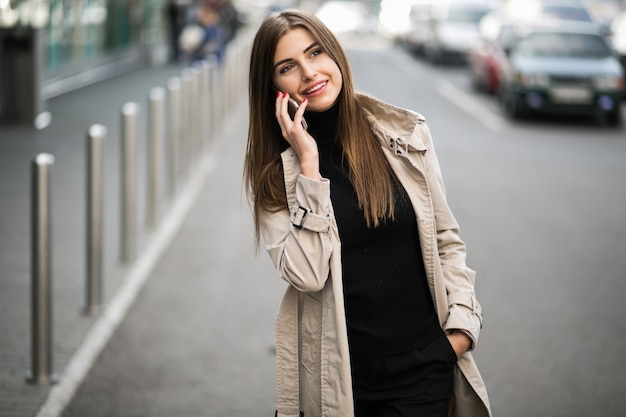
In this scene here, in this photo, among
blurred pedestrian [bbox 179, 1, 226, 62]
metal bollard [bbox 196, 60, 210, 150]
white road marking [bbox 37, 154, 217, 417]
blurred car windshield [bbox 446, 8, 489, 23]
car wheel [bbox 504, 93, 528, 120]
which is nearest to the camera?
white road marking [bbox 37, 154, 217, 417]

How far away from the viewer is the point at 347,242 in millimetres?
2896

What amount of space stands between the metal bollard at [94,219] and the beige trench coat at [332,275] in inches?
143

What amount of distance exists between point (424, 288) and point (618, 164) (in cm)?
1166

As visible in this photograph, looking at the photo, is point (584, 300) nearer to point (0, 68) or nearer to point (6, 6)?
point (0, 68)

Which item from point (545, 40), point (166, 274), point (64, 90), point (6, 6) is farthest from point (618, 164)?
point (64, 90)

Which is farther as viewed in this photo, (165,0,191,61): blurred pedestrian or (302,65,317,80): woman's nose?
(165,0,191,61): blurred pedestrian

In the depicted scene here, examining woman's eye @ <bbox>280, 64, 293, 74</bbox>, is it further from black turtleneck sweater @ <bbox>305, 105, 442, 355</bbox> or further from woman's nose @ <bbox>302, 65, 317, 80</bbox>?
black turtleneck sweater @ <bbox>305, 105, 442, 355</bbox>

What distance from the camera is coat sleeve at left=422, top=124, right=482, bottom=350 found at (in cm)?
304

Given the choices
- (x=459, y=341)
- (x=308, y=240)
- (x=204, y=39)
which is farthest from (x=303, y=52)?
(x=204, y=39)

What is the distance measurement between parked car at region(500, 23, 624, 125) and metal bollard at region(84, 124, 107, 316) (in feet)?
43.0

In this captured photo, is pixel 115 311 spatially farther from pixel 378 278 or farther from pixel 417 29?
pixel 417 29

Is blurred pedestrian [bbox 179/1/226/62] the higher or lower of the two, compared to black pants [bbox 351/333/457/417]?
Result: lower

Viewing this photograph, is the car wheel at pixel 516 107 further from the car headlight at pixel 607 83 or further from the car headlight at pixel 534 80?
the car headlight at pixel 607 83

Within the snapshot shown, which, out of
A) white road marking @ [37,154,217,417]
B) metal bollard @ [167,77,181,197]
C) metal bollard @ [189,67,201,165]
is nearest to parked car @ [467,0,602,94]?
metal bollard @ [189,67,201,165]
